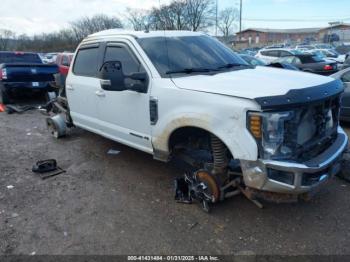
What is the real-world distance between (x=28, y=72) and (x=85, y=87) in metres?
5.52

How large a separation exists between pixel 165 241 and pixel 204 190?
71 centimetres

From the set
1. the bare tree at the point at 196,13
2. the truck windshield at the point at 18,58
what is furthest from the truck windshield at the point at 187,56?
the bare tree at the point at 196,13

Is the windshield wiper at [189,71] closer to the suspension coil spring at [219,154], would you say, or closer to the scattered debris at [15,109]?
the suspension coil spring at [219,154]

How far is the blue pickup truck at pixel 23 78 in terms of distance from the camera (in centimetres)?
942

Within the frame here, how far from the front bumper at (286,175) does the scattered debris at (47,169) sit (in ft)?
10.1

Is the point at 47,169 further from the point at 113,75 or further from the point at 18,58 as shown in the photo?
the point at 18,58

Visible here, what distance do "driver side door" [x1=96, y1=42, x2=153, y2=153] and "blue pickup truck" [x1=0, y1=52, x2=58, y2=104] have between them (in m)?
5.69

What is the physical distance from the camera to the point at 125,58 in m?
4.33

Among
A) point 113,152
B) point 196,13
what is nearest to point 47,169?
point 113,152

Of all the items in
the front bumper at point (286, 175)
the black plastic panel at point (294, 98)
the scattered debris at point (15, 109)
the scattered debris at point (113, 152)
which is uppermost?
the black plastic panel at point (294, 98)

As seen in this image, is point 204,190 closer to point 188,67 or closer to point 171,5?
point 188,67

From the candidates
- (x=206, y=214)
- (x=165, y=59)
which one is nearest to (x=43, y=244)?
(x=206, y=214)

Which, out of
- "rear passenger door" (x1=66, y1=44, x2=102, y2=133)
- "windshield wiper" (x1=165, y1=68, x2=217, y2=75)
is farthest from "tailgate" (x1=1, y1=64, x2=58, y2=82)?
"windshield wiper" (x1=165, y1=68, x2=217, y2=75)

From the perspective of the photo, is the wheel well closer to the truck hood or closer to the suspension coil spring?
the suspension coil spring
